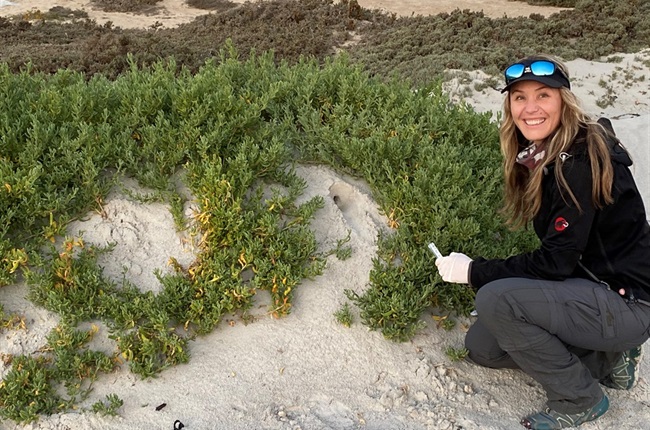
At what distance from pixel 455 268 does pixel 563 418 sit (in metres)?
1.03

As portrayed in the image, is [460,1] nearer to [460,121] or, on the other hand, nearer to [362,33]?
[362,33]

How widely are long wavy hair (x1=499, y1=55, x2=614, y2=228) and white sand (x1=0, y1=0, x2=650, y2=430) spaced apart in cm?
104

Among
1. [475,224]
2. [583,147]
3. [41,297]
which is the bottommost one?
[41,297]

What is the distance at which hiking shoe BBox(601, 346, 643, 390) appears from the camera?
144 inches

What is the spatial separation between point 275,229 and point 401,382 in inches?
47.9

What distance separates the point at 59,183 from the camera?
12.8ft

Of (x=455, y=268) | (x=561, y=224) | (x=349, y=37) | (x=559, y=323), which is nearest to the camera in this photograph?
(x=561, y=224)

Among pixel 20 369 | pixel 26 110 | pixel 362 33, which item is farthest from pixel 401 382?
pixel 362 33

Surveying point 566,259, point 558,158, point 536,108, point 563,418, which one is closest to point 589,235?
point 566,259

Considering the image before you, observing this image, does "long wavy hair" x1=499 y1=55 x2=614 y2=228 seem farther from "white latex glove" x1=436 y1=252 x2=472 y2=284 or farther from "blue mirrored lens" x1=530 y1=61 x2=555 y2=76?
"white latex glove" x1=436 y1=252 x2=472 y2=284

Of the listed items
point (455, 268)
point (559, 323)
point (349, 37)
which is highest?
point (455, 268)

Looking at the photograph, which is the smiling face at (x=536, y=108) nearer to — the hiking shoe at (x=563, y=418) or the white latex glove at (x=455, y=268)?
the white latex glove at (x=455, y=268)

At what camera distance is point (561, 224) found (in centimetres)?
297

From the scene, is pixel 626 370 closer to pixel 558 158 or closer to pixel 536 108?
pixel 558 158
